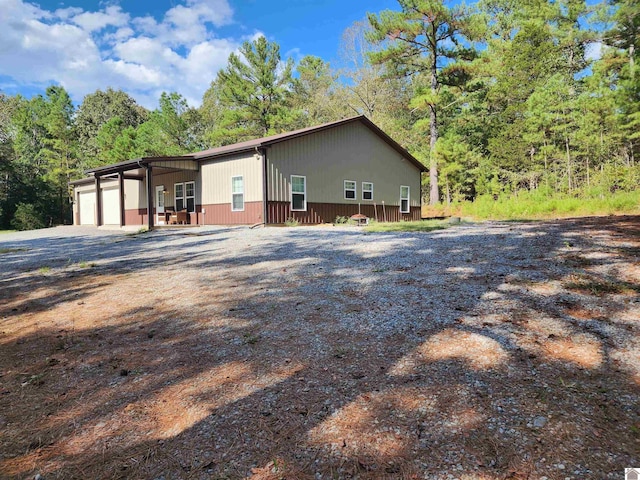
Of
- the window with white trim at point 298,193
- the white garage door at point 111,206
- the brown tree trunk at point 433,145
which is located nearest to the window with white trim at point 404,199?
the brown tree trunk at point 433,145

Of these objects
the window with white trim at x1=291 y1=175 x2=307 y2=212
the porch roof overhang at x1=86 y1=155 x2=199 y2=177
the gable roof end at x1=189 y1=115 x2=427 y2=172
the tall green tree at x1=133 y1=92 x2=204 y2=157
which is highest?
the tall green tree at x1=133 y1=92 x2=204 y2=157

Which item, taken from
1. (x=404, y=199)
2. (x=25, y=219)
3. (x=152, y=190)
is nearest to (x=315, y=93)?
(x=404, y=199)

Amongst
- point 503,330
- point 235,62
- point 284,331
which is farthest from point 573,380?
point 235,62

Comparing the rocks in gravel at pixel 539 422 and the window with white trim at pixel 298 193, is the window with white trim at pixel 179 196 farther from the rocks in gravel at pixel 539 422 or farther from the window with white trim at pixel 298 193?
the rocks in gravel at pixel 539 422

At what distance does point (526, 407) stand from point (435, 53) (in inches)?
1034

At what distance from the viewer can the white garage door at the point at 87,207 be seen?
2388 centimetres

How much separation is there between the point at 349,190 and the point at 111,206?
47.1 feet

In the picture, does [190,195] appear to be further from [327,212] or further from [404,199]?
[404,199]

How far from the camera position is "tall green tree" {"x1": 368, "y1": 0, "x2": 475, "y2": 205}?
22.5 meters

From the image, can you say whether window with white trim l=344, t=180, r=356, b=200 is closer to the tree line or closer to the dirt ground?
the tree line

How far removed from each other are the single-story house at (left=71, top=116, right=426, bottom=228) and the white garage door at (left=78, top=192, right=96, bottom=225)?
12.0ft

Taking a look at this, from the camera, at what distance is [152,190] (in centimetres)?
1897

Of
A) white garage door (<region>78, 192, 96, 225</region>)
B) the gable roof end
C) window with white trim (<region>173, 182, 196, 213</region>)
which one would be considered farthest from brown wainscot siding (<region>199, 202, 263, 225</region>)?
white garage door (<region>78, 192, 96, 225</region>)

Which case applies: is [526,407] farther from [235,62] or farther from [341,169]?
[235,62]
